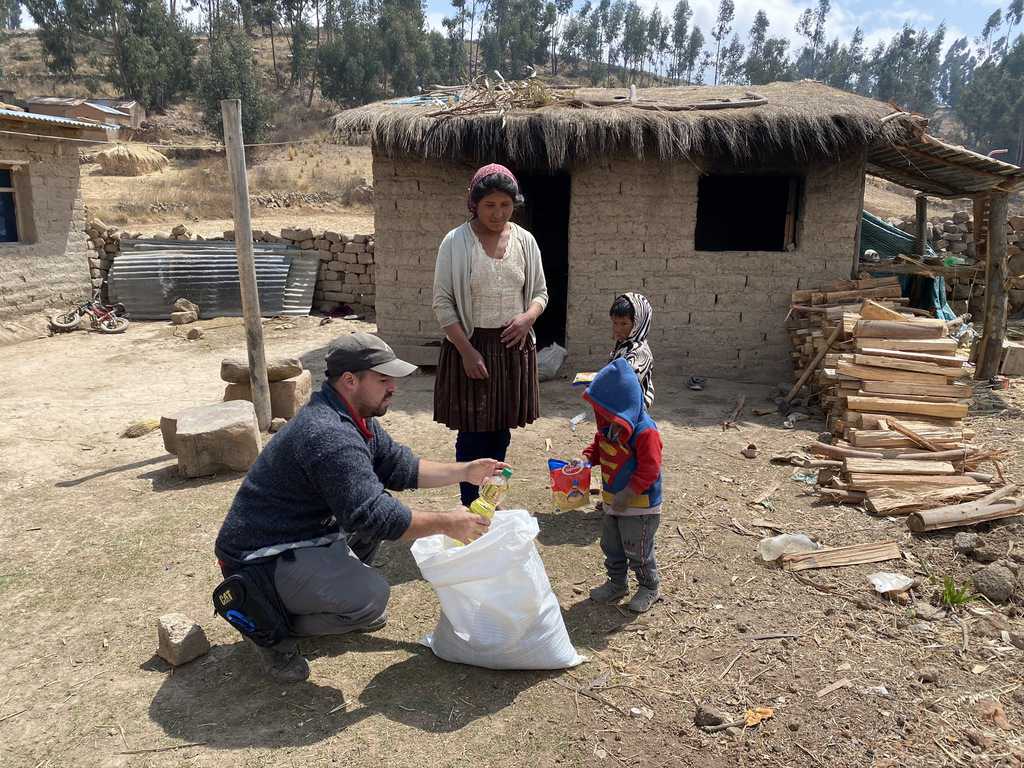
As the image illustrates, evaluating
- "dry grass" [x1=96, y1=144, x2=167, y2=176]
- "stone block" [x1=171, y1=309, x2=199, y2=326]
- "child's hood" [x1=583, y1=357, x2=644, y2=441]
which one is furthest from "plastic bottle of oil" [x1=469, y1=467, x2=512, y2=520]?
"dry grass" [x1=96, y1=144, x2=167, y2=176]

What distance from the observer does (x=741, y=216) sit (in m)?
10.3

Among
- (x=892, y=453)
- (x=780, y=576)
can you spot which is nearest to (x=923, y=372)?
(x=892, y=453)

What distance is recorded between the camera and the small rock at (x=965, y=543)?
3.54 m

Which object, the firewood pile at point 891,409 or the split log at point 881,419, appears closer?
the firewood pile at point 891,409

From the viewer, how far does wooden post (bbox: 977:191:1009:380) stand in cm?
→ 683

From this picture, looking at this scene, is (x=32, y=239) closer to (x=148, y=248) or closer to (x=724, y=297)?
(x=148, y=248)

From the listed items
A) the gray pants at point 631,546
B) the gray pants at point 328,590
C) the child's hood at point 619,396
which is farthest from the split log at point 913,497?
the gray pants at point 328,590

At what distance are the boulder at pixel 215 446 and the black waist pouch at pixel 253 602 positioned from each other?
2.33 meters

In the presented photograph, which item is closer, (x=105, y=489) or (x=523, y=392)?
(x=523, y=392)

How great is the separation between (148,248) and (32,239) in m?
1.78

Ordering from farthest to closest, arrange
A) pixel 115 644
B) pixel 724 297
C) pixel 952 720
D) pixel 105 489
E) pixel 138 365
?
pixel 138 365 < pixel 724 297 < pixel 105 489 < pixel 115 644 < pixel 952 720

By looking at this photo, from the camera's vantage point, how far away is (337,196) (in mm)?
21125

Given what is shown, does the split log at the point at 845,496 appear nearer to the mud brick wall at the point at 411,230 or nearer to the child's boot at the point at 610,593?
the child's boot at the point at 610,593

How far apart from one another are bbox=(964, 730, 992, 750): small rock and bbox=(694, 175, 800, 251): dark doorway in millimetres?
8297
